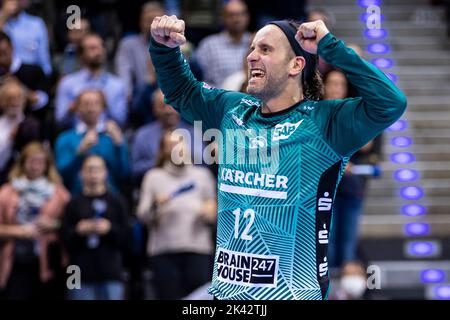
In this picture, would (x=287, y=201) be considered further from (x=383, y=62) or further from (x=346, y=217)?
(x=383, y=62)

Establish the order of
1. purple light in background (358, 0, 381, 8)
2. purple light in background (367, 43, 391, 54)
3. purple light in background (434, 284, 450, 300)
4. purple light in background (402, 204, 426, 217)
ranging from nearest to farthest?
purple light in background (434, 284, 450, 300), purple light in background (402, 204, 426, 217), purple light in background (367, 43, 391, 54), purple light in background (358, 0, 381, 8)

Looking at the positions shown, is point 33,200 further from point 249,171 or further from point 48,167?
point 249,171

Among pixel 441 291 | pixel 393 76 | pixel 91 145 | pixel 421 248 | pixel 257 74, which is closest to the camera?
pixel 257 74

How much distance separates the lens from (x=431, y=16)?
40.2 ft

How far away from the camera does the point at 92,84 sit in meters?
9.13

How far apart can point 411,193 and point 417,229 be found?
1.89 ft

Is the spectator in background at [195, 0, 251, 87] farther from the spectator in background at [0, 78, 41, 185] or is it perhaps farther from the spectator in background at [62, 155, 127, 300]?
the spectator in background at [62, 155, 127, 300]

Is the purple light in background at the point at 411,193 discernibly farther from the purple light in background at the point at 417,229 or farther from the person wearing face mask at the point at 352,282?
the person wearing face mask at the point at 352,282

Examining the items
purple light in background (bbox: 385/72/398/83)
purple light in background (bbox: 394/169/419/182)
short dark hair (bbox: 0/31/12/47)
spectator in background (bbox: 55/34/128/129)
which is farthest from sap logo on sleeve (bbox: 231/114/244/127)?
purple light in background (bbox: 385/72/398/83)

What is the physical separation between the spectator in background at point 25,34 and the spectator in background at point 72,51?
0.25m

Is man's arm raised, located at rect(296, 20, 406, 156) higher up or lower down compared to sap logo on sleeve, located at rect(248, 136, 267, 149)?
higher up

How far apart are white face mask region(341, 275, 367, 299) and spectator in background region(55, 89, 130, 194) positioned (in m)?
2.21

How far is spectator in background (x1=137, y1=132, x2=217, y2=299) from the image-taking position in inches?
310

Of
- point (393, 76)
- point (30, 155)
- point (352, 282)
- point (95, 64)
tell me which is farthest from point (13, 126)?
point (393, 76)
